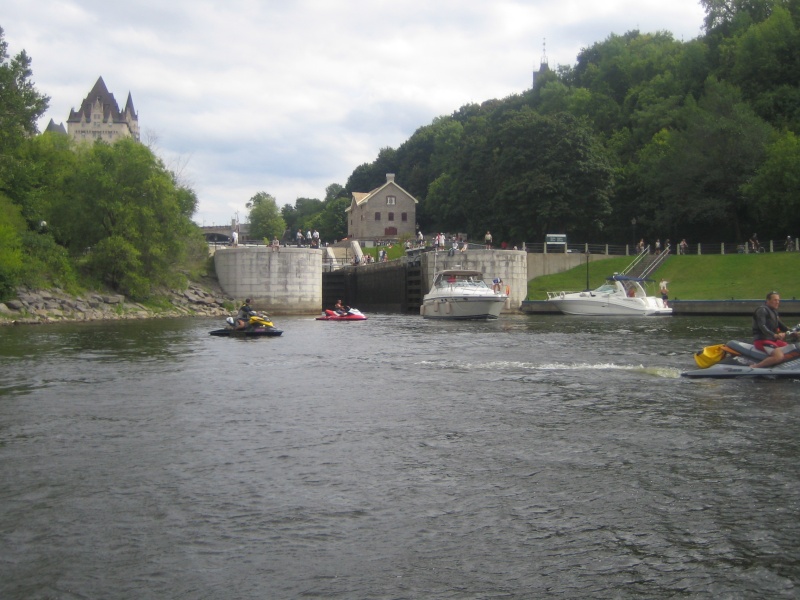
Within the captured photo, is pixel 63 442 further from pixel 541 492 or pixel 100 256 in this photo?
pixel 100 256

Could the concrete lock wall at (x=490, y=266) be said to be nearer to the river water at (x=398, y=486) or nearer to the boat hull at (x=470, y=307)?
the boat hull at (x=470, y=307)

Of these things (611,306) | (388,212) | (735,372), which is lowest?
(735,372)

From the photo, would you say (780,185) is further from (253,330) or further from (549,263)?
(253,330)

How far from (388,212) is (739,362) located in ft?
335

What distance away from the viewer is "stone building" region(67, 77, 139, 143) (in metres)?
188

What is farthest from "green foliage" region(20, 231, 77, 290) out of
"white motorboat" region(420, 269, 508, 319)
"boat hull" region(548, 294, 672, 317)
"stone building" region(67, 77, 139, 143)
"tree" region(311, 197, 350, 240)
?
"stone building" region(67, 77, 139, 143)

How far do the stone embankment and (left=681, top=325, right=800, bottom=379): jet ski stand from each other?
111ft

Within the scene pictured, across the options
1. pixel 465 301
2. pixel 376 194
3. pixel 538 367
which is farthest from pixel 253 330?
pixel 376 194

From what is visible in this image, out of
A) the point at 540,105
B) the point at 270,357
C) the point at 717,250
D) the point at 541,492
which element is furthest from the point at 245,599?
the point at 540,105

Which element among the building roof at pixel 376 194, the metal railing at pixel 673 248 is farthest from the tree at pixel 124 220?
the building roof at pixel 376 194

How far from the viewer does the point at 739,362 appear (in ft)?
61.7

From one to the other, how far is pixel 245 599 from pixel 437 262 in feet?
177

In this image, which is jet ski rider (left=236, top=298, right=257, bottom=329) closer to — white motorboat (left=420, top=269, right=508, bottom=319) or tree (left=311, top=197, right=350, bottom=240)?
Answer: white motorboat (left=420, top=269, right=508, bottom=319)

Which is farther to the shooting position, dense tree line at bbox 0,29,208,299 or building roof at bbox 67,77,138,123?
building roof at bbox 67,77,138,123
